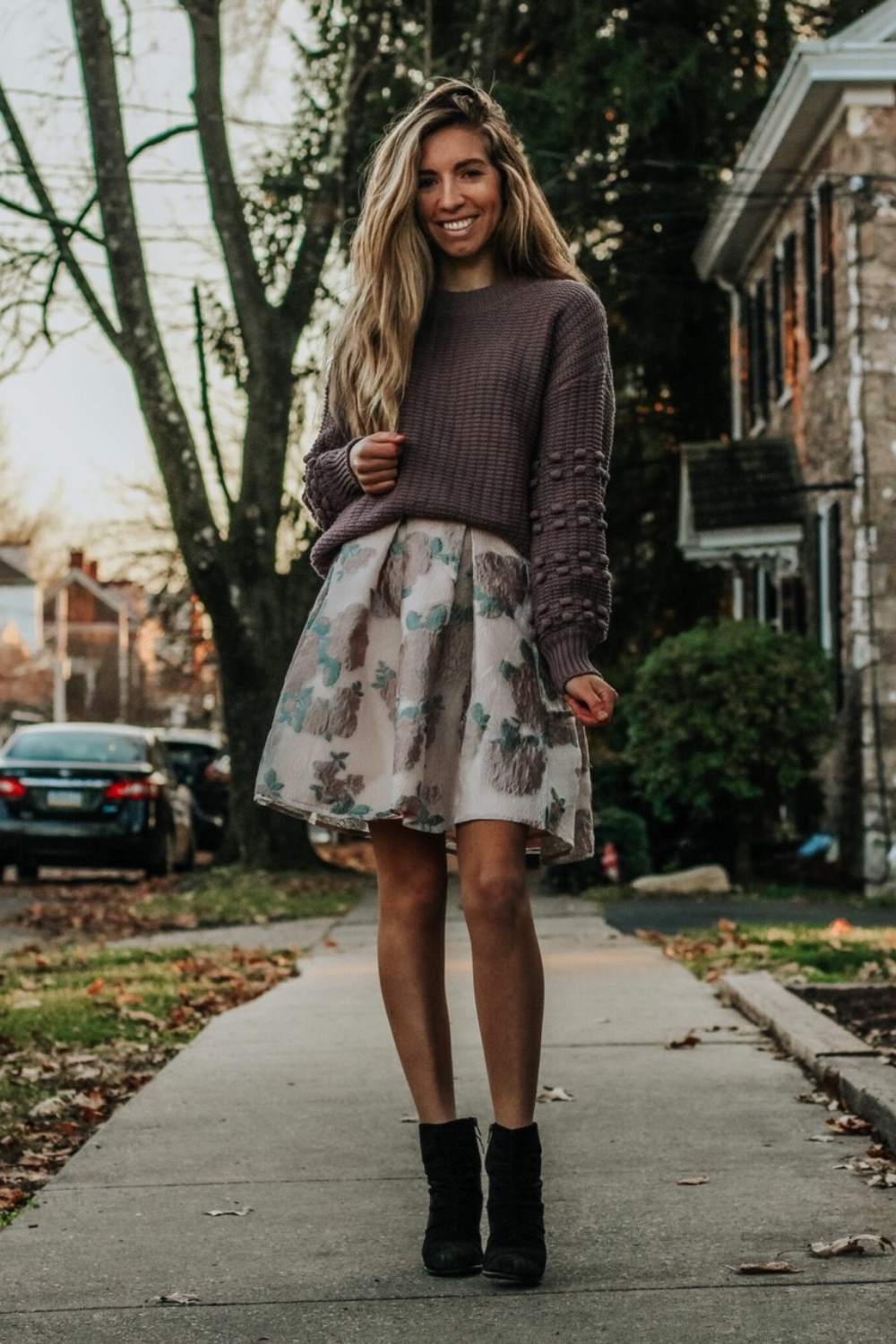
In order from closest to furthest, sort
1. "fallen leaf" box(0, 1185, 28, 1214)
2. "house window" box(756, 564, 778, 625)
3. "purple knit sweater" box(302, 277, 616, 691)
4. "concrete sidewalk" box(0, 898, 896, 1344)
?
"concrete sidewalk" box(0, 898, 896, 1344) → "purple knit sweater" box(302, 277, 616, 691) → "fallen leaf" box(0, 1185, 28, 1214) → "house window" box(756, 564, 778, 625)

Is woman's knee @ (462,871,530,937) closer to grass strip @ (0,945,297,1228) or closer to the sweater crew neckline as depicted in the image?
the sweater crew neckline

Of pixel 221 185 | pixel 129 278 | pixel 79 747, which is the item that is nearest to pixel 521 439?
pixel 129 278

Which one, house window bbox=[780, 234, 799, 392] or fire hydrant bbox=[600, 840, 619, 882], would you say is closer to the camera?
fire hydrant bbox=[600, 840, 619, 882]

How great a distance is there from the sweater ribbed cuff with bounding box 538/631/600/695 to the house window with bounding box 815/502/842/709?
14196 millimetres

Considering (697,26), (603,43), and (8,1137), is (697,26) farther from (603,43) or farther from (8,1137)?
(8,1137)

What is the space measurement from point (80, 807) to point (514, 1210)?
51.0ft

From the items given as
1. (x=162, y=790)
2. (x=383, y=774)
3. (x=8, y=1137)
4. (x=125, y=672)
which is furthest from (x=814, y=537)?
(x=125, y=672)

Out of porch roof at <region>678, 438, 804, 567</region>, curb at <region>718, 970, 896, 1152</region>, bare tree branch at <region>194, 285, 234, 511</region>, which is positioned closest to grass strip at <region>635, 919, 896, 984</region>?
curb at <region>718, 970, 896, 1152</region>

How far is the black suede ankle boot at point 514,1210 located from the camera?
11.3ft

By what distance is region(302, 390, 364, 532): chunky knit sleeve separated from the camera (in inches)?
152

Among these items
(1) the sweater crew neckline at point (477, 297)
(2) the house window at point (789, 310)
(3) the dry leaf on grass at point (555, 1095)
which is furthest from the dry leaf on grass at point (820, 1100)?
(2) the house window at point (789, 310)

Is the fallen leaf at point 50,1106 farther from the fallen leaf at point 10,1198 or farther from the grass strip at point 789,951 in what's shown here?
the grass strip at point 789,951

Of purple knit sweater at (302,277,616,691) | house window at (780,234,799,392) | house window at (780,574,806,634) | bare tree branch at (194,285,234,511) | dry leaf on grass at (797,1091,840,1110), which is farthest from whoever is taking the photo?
house window at (780,234,799,392)

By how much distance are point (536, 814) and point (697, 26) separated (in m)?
22.0
